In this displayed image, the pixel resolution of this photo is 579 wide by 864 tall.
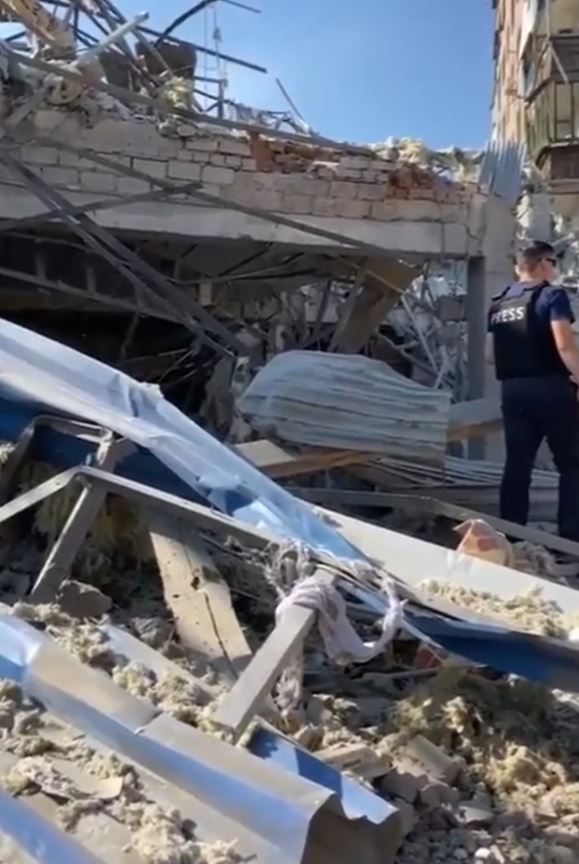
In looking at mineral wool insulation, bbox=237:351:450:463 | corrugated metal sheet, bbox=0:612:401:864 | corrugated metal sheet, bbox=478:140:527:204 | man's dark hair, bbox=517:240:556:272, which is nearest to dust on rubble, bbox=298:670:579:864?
corrugated metal sheet, bbox=0:612:401:864

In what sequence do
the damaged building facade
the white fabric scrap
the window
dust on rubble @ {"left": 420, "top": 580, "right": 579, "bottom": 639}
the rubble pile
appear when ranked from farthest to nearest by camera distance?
the window → the damaged building facade → dust on rubble @ {"left": 420, "top": 580, "right": 579, "bottom": 639} → the white fabric scrap → the rubble pile

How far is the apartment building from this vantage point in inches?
840

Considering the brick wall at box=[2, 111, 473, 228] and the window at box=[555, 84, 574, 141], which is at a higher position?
the window at box=[555, 84, 574, 141]

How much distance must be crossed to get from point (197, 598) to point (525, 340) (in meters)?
2.37

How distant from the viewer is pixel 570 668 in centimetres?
309

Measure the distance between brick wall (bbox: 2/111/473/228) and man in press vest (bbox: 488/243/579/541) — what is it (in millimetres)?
2636

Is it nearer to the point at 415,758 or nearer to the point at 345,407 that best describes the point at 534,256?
the point at 345,407

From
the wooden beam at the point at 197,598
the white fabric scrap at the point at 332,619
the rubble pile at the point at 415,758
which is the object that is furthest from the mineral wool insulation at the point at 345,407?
the white fabric scrap at the point at 332,619

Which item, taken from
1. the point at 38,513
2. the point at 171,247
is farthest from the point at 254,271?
the point at 38,513

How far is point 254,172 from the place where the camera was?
299 inches

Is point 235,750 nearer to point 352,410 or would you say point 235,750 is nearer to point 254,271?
point 352,410

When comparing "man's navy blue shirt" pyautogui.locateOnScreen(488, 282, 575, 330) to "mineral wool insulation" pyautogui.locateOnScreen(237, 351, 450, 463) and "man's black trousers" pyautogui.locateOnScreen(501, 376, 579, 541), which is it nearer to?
"man's black trousers" pyautogui.locateOnScreen(501, 376, 579, 541)

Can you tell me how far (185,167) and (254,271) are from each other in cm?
102

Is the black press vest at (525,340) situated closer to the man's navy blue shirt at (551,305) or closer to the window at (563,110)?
the man's navy blue shirt at (551,305)
